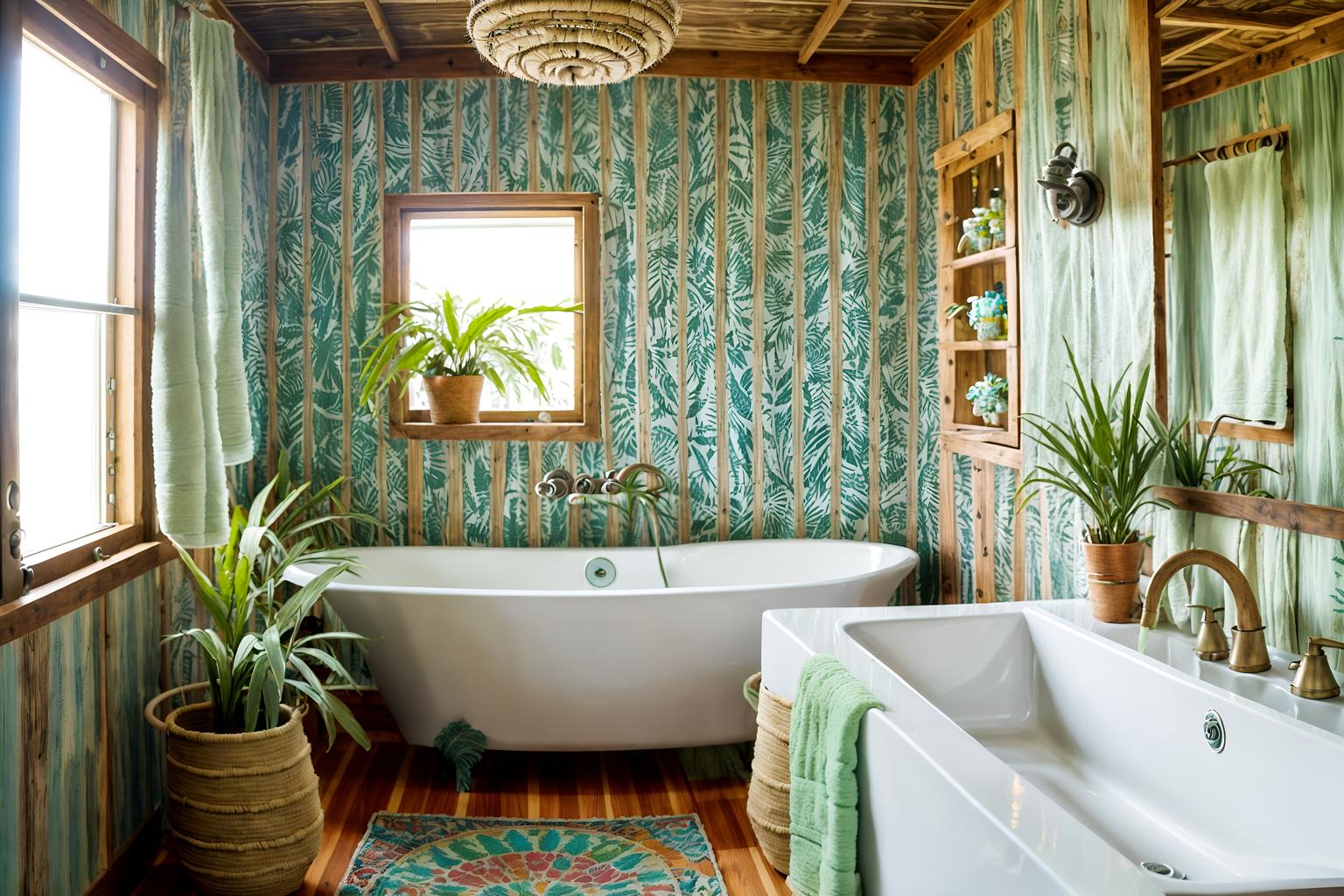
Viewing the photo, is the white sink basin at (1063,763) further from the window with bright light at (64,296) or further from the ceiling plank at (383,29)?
the ceiling plank at (383,29)

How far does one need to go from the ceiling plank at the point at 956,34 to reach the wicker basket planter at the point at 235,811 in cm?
291

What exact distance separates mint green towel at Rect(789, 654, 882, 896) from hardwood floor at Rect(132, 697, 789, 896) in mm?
795

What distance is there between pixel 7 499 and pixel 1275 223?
2451 millimetres

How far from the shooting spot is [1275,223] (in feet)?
5.88

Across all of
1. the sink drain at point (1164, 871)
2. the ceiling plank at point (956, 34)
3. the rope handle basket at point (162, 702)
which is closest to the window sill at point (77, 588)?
the rope handle basket at point (162, 702)

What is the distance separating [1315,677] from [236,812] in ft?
7.25

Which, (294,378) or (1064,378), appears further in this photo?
(294,378)

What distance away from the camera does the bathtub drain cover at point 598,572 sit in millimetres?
3633

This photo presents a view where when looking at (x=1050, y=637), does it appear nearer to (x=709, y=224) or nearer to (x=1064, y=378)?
(x=1064, y=378)

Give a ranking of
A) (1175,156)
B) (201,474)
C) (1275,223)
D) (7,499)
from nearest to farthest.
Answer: (1275,223) < (7,499) < (1175,156) < (201,474)

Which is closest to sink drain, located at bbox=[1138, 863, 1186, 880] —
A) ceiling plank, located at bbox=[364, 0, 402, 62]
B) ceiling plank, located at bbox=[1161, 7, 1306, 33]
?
ceiling plank, located at bbox=[1161, 7, 1306, 33]

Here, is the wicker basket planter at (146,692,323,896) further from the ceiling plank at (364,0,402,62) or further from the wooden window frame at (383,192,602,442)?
the ceiling plank at (364,0,402,62)

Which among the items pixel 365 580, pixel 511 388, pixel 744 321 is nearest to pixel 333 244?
pixel 511 388

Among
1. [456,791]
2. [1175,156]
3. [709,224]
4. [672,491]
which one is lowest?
[456,791]
